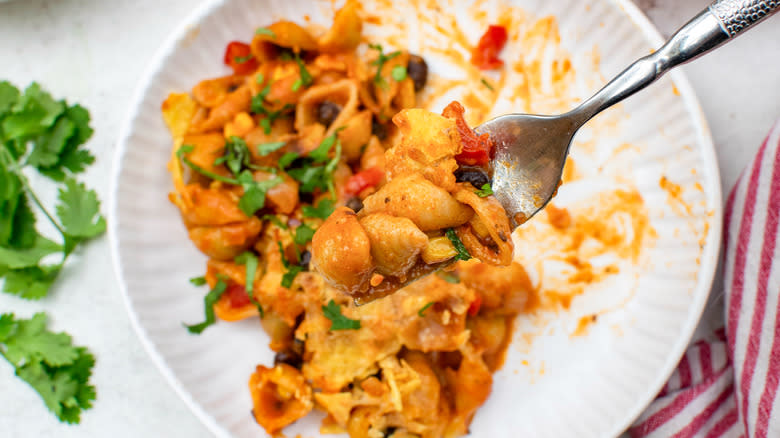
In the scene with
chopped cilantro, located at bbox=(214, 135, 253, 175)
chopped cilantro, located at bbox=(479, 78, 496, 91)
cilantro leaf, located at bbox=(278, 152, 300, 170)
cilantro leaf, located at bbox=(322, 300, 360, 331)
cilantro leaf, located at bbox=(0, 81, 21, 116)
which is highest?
cilantro leaf, located at bbox=(0, 81, 21, 116)

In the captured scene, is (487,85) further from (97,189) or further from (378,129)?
(97,189)

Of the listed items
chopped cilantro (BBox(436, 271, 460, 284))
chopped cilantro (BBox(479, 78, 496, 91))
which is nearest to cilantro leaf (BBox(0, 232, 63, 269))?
chopped cilantro (BBox(436, 271, 460, 284))

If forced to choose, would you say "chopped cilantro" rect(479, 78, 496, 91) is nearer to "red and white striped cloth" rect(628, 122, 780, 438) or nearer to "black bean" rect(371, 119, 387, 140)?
"black bean" rect(371, 119, 387, 140)

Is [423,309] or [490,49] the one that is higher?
[490,49]


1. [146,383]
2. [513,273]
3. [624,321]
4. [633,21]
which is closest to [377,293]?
[513,273]

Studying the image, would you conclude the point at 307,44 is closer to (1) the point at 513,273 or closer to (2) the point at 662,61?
(1) the point at 513,273

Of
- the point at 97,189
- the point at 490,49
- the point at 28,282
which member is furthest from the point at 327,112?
the point at 28,282
